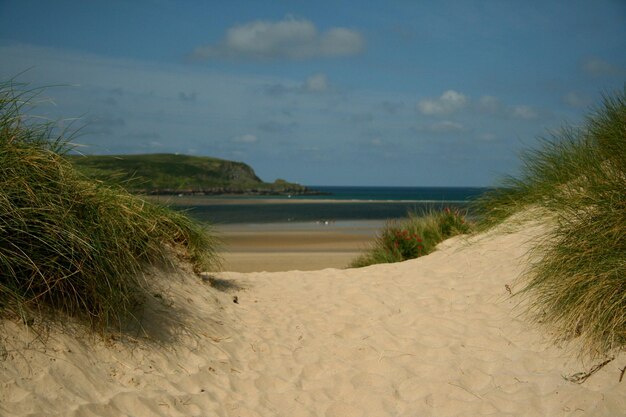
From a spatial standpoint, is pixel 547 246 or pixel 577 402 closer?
pixel 577 402

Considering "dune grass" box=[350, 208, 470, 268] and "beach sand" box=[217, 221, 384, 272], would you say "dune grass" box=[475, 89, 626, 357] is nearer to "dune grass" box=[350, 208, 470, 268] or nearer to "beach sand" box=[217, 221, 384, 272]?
"dune grass" box=[350, 208, 470, 268]

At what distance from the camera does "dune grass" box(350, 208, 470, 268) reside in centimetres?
1105

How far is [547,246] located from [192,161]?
102 meters

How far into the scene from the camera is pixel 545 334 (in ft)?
17.7

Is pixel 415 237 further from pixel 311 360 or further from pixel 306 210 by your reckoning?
pixel 306 210

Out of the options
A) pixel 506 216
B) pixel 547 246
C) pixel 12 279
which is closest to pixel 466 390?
pixel 547 246

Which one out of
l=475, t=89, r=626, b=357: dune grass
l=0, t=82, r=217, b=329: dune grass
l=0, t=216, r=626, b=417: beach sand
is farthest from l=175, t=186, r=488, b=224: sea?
l=0, t=82, r=217, b=329: dune grass

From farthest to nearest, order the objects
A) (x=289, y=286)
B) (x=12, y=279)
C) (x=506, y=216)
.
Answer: (x=506, y=216)
(x=289, y=286)
(x=12, y=279)

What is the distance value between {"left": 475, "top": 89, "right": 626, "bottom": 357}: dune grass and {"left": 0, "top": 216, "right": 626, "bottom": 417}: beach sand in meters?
0.24

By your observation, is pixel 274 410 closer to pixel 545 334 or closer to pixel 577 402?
pixel 577 402

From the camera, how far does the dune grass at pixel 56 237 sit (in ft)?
13.9

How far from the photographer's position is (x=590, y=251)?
526 centimetres

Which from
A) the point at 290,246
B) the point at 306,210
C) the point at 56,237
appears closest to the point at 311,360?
the point at 56,237

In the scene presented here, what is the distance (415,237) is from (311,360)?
6.17 m
